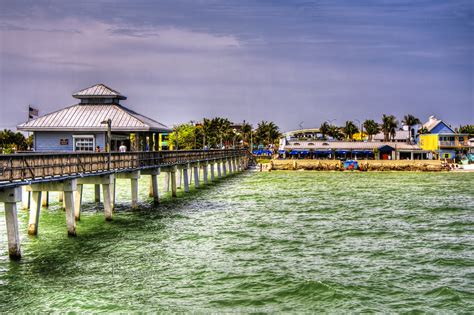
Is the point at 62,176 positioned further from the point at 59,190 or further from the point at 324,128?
the point at 324,128

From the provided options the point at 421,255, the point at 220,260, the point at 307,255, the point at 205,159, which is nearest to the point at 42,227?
the point at 220,260

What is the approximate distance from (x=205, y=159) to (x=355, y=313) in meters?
49.7

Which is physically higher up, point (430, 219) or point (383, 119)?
point (383, 119)

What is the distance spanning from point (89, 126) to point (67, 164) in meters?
23.3

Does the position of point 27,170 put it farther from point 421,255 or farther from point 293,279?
point 421,255

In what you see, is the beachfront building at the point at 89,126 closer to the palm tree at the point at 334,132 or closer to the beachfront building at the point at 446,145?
the beachfront building at the point at 446,145

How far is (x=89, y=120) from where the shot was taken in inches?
2046

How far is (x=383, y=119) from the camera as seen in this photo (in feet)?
538

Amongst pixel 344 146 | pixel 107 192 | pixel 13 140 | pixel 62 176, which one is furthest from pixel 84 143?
pixel 13 140

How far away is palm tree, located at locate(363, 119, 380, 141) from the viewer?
172 meters

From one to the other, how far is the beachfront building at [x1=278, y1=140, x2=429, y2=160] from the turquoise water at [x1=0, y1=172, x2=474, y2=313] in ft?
295

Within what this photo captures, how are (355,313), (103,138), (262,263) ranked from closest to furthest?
1. (355,313)
2. (262,263)
3. (103,138)

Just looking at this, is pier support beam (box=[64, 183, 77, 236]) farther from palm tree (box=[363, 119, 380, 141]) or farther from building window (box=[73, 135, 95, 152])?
palm tree (box=[363, 119, 380, 141])

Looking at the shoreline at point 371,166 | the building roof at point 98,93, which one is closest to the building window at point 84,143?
the building roof at point 98,93
